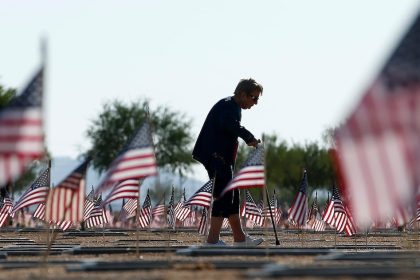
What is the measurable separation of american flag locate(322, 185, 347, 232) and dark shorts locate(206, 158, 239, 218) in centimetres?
740

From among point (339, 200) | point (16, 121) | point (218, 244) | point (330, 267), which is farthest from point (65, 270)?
point (339, 200)

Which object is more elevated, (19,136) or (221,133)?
(221,133)

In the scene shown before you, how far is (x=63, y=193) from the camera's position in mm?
17516

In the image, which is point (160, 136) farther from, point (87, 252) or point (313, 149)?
point (87, 252)

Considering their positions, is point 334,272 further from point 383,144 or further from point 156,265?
point 156,265

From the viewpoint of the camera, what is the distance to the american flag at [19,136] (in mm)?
14227

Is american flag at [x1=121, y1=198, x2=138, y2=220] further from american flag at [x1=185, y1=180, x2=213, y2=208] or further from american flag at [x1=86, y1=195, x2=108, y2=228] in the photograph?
american flag at [x1=185, y1=180, x2=213, y2=208]

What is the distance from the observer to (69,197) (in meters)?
17.0

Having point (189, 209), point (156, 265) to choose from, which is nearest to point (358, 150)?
point (156, 265)

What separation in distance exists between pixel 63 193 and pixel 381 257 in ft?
13.7

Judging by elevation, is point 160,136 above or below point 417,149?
above

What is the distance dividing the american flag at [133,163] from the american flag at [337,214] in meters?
11.2

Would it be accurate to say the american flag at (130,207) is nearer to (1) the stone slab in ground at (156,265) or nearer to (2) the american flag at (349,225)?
(2) the american flag at (349,225)

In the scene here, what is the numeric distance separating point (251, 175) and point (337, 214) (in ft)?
30.9
